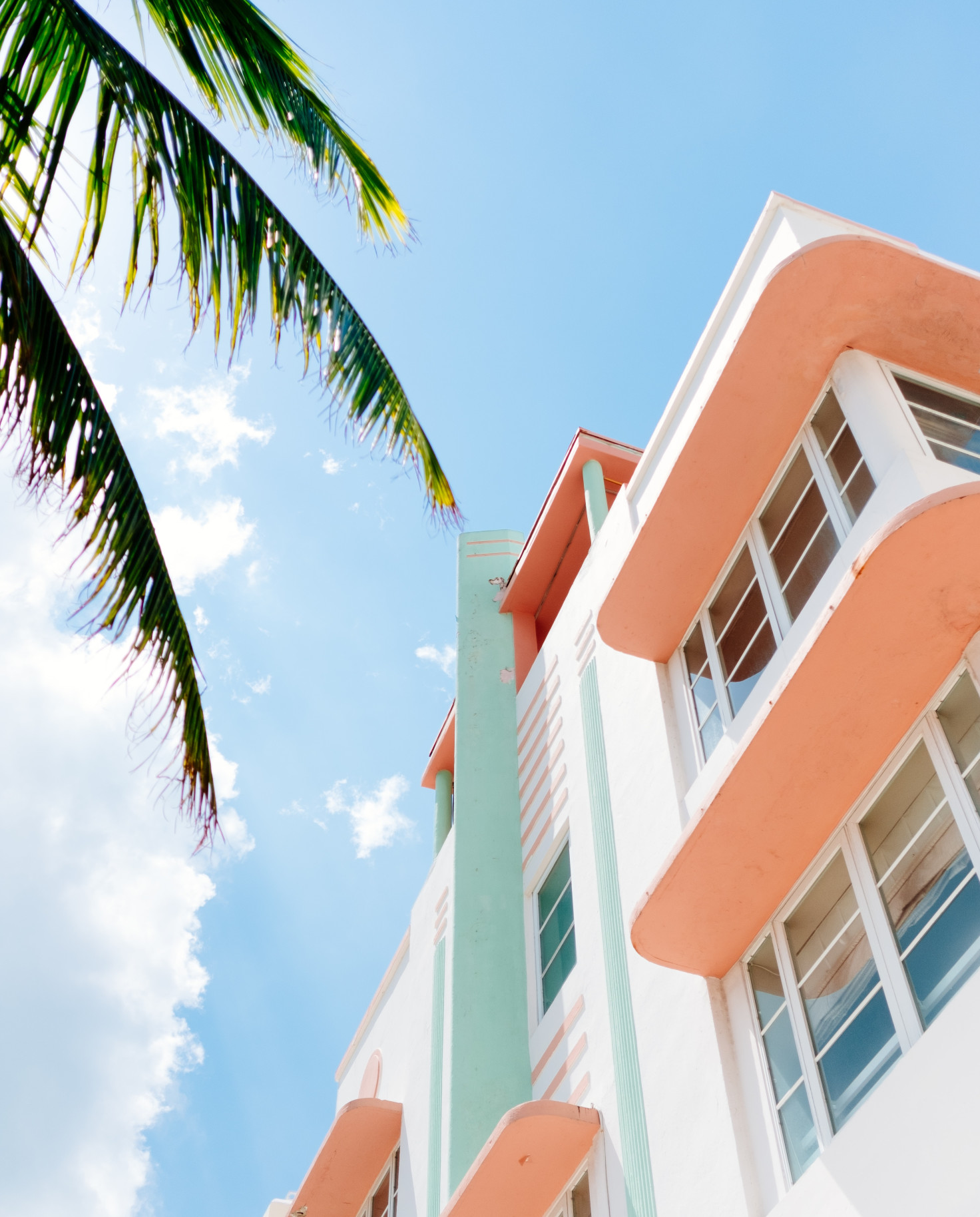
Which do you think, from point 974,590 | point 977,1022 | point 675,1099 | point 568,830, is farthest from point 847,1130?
point 568,830

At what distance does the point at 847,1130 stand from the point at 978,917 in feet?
3.60

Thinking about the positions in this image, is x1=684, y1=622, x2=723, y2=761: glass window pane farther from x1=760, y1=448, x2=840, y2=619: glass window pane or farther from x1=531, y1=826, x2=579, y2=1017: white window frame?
x1=531, y1=826, x2=579, y2=1017: white window frame

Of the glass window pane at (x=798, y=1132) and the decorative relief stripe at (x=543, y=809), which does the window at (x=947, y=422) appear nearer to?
the glass window pane at (x=798, y=1132)

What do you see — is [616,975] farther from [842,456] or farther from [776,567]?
[842,456]

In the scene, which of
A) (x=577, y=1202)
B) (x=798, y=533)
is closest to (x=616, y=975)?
(x=577, y=1202)

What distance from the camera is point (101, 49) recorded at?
541 centimetres

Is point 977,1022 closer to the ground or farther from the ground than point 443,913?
farther from the ground

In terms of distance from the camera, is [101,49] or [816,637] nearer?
[101,49]

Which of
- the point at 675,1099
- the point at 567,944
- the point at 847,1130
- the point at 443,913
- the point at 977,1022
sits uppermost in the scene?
the point at 977,1022

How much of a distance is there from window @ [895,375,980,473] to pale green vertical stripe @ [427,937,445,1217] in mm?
6813

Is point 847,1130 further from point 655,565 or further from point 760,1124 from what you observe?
point 655,565

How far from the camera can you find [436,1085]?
440 inches

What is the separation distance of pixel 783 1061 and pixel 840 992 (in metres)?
0.58

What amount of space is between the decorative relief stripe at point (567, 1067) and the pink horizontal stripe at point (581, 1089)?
0.24 m
